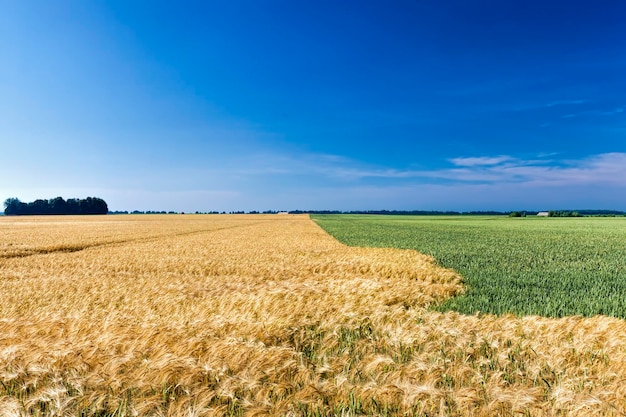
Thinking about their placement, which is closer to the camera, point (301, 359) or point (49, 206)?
point (301, 359)

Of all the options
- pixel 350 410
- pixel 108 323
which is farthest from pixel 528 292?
pixel 108 323

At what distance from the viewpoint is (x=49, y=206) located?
15325 centimetres

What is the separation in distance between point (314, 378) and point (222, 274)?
31.8ft

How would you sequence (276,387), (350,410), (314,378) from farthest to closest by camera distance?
(314,378), (276,387), (350,410)

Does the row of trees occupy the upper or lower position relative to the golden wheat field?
upper

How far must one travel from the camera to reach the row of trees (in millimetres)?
153250

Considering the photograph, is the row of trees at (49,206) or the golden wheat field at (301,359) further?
the row of trees at (49,206)

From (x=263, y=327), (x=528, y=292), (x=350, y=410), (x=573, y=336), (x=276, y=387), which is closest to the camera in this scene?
(x=350, y=410)

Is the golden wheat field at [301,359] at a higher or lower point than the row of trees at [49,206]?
lower

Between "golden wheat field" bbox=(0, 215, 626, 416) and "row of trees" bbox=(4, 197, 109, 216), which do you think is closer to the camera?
"golden wheat field" bbox=(0, 215, 626, 416)

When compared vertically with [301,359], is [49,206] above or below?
above

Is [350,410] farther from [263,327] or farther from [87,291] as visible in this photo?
[87,291]

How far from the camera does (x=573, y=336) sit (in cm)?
509

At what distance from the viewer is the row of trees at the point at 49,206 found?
503 ft
